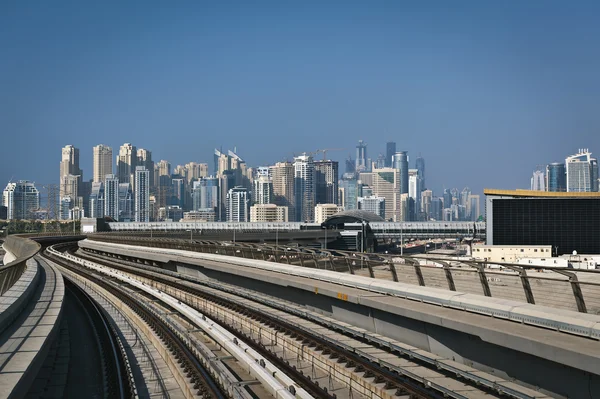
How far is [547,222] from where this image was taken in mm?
64438

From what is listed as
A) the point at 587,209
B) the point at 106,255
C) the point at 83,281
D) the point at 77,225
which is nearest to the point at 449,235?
the point at 587,209

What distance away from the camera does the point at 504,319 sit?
11.4 m

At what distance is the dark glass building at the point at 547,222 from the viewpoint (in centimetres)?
6281

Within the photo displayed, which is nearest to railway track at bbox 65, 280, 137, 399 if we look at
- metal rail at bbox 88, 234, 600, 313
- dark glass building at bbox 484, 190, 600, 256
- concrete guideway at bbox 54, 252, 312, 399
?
concrete guideway at bbox 54, 252, 312, 399

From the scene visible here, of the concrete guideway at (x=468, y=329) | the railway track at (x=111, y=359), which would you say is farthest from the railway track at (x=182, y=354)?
the concrete guideway at (x=468, y=329)

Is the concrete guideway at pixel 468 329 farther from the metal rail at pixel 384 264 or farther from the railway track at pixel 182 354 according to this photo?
the railway track at pixel 182 354

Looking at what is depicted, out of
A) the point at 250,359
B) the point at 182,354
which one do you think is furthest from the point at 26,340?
the point at 182,354

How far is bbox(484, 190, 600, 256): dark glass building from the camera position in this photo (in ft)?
206

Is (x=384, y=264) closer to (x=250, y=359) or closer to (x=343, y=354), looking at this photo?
(x=343, y=354)

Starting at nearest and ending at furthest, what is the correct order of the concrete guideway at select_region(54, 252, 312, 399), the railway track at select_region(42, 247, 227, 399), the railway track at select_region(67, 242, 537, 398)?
the railway track at select_region(67, 242, 537, 398), the concrete guideway at select_region(54, 252, 312, 399), the railway track at select_region(42, 247, 227, 399)

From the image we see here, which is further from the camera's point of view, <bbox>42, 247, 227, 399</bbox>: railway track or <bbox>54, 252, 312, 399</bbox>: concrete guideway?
<bbox>42, 247, 227, 399</bbox>: railway track

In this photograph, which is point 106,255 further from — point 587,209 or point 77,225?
point 77,225

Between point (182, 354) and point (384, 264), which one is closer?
point (182, 354)

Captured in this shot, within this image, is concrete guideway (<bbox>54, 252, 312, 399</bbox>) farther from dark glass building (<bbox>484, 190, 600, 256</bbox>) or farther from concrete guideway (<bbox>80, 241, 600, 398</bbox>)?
dark glass building (<bbox>484, 190, 600, 256</bbox>)
